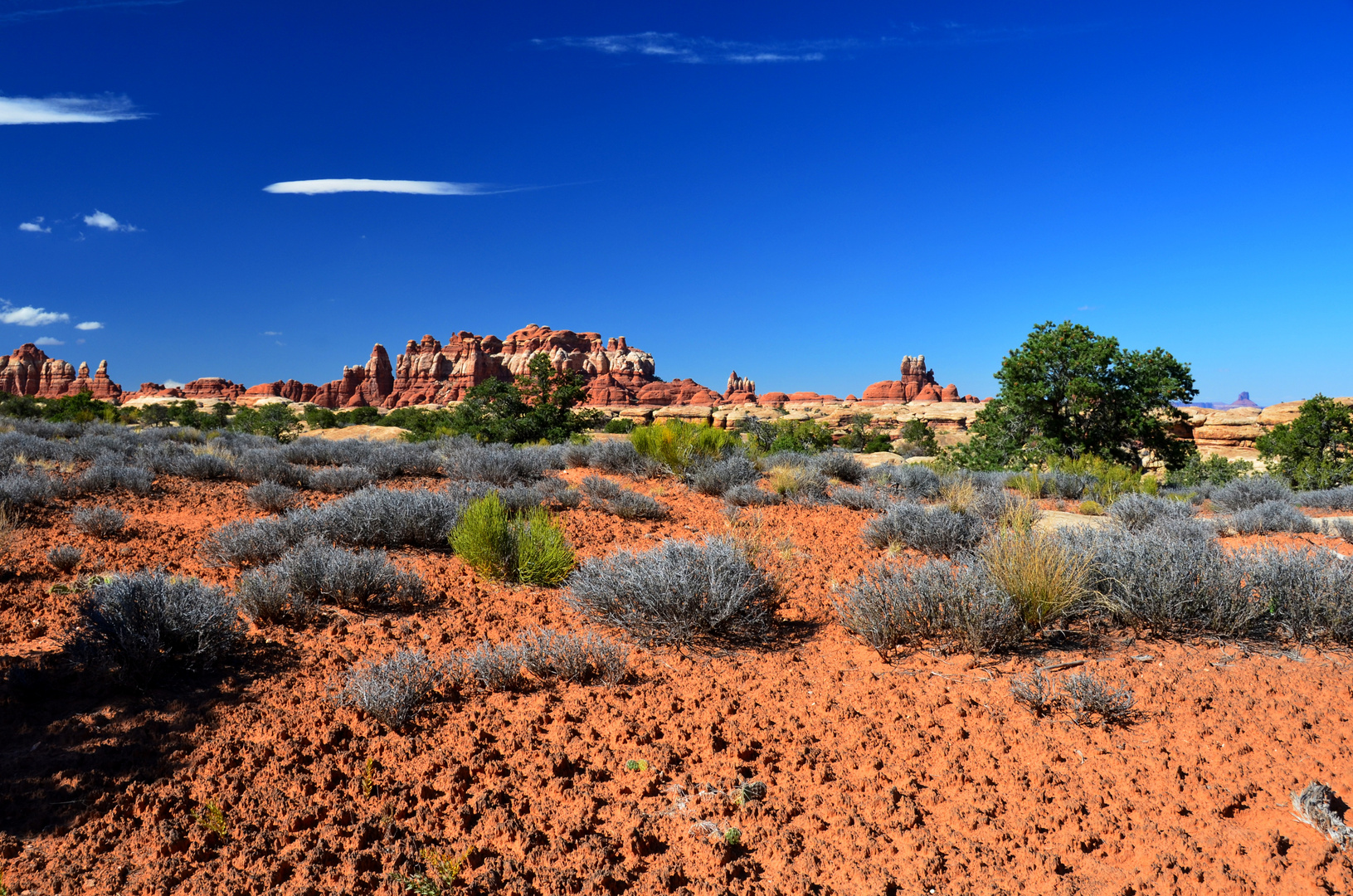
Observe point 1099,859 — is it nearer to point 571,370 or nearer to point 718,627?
point 718,627

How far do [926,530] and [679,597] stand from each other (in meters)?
3.66

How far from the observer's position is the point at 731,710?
3.61 metres

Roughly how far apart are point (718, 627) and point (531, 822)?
2264mm

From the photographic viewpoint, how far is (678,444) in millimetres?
11508

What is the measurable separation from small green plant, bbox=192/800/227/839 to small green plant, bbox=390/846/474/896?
811mm

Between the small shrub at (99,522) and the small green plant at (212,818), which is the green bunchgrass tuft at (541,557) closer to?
the small green plant at (212,818)

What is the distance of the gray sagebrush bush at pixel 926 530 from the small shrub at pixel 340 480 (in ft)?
22.9

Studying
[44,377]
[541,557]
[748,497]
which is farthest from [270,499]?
[44,377]

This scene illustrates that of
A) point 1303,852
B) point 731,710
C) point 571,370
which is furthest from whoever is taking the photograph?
point 571,370

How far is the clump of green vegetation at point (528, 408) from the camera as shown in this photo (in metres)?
18.6

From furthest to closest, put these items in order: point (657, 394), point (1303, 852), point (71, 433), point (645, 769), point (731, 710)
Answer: point (657, 394), point (71, 433), point (731, 710), point (645, 769), point (1303, 852)

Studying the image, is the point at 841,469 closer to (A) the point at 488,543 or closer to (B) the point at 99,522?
(A) the point at 488,543

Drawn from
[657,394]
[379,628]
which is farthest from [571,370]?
[657,394]

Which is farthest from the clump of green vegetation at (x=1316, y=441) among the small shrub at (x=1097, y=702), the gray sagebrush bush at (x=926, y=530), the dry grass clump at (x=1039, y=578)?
the small shrub at (x=1097, y=702)
